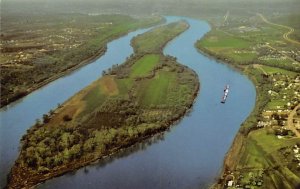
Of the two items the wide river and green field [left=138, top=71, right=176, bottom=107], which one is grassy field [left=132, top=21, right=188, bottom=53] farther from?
green field [left=138, top=71, right=176, bottom=107]

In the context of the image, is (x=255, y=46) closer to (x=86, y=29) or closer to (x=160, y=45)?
(x=160, y=45)

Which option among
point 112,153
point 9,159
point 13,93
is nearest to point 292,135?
point 112,153

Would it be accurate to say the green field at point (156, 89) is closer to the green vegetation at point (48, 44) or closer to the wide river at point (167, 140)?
the wide river at point (167, 140)

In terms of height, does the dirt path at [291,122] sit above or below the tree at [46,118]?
above

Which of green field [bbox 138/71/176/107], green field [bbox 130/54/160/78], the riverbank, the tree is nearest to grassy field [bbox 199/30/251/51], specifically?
green field [bbox 130/54/160/78]

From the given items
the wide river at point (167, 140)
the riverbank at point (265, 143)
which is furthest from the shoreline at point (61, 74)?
the riverbank at point (265, 143)

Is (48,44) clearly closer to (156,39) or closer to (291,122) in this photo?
(156,39)
